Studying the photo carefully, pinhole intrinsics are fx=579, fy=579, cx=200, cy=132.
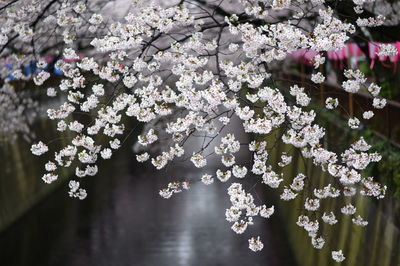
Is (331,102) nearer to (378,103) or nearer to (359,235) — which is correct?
(378,103)

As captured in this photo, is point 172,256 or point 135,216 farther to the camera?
point 135,216

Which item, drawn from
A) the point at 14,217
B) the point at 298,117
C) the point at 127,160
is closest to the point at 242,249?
the point at 14,217

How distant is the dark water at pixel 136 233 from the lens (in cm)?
942

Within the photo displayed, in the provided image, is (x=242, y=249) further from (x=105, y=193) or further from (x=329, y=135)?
(x=105, y=193)

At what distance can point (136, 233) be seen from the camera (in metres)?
10.8

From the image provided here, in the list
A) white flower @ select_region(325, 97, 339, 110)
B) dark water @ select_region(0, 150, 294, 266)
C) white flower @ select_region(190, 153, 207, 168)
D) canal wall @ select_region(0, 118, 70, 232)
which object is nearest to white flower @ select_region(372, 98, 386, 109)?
white flower @ select_region(325, 97, 339, 110)

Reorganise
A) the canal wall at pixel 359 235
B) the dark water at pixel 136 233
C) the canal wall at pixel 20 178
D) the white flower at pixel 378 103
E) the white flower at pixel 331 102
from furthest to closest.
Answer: the canal wall at pixel 20 178
the dark water at pixel 136 233
the canal wall at pixel 359 235
the white flower at pixel 378 103
the white flower at pixel 331 102

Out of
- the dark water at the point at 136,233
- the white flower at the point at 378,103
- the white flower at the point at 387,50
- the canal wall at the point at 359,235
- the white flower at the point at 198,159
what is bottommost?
the dark water at the point at 136,233

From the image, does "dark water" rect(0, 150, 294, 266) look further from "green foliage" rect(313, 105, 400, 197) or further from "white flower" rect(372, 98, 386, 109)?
"white flower" rect(372, 98, 386, 109)

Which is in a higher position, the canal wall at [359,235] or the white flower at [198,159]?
the white flower at [198,159]

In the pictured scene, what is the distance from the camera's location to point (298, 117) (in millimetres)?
3613

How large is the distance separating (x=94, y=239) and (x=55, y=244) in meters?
0.69

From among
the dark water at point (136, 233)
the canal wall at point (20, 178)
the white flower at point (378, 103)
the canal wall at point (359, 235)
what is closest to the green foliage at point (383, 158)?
the canal wall at point (359, 235)

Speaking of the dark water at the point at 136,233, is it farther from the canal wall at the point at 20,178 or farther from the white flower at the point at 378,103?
the white flower at the point at 378,103
